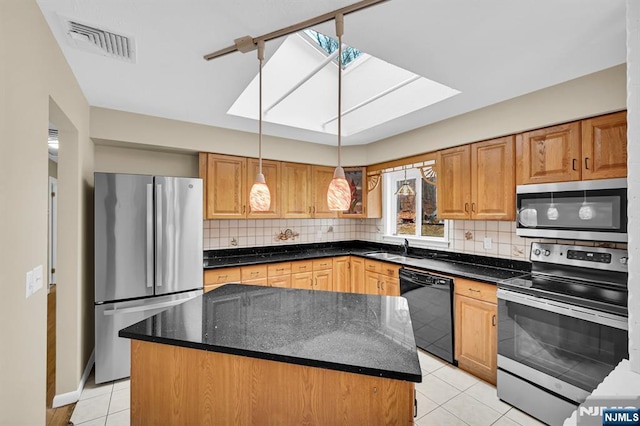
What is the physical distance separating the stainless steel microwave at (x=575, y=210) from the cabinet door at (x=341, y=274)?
6.95 ft

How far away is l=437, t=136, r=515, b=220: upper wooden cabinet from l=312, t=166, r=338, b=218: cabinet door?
1.57m

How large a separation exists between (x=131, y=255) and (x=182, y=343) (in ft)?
5.52

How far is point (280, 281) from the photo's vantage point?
141 inches

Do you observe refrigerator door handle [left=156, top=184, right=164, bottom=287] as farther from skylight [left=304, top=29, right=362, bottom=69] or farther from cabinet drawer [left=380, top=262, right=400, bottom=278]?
cabinet drawer [left=380, top=262, right=400, bottom=278]

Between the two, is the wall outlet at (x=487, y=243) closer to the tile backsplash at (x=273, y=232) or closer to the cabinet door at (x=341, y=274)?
the cabinet door at (x=341, y=274)

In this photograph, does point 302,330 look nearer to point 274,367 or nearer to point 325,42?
point 274,367

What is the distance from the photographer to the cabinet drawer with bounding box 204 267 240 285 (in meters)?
3.14

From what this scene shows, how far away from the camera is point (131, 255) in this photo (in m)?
2.67

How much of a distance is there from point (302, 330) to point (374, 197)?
10.3ft

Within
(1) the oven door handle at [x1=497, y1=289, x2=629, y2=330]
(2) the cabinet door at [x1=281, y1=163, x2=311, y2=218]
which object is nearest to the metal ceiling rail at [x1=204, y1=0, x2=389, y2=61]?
(1) the oven door handle at [x1=497, y1=289, x2=629, y2=330]

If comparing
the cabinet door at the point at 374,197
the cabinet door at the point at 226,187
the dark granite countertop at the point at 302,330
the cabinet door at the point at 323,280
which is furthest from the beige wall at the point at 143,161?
the cabinet door at the point at 374,197

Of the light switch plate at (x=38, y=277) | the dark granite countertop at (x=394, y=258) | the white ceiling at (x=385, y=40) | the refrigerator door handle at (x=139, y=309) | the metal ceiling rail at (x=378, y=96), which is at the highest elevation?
the metal ceiling rail at (x=378, y=96)

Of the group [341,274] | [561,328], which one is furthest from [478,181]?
[341,274]

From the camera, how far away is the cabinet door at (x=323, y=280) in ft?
12.6
